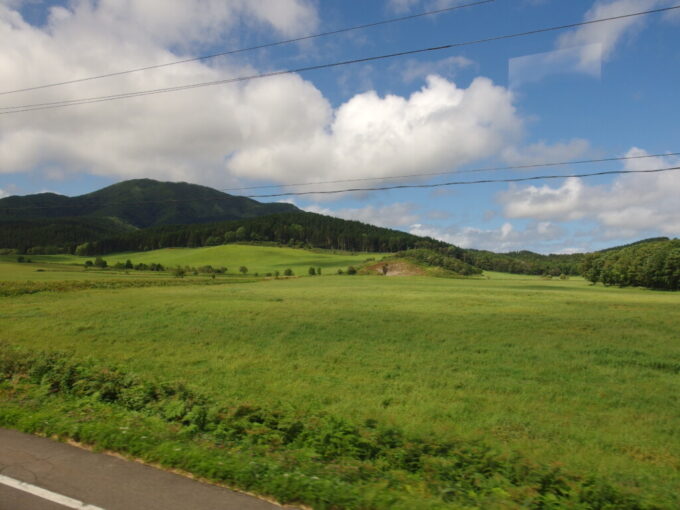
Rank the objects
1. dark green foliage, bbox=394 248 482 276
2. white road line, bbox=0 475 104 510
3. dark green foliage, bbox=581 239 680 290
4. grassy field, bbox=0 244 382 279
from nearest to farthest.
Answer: white road line, bbox=0 475 104 510
dark green foliage, bbox=581 239 680 290
grassy field, bbox=0 244 382 279
dark green foliage, bbox=394 248 482 276

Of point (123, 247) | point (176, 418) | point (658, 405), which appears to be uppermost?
point (123, 247)

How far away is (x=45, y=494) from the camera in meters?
5.88

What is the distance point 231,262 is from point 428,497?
14113cm

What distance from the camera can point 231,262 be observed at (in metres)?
142

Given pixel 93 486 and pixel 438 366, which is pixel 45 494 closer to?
pixel 93 486

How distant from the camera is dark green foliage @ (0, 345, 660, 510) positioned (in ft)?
21.0

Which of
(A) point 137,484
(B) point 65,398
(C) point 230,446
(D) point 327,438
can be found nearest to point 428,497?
(D) point 327,438

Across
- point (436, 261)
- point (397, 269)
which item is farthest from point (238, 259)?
point (436, 261)

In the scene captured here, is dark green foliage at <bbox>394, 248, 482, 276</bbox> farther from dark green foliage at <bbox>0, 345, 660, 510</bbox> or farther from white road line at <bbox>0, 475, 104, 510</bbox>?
white road line at <bbox>0, 475, 104, 510</bbox>

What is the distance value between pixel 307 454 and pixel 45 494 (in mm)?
4143

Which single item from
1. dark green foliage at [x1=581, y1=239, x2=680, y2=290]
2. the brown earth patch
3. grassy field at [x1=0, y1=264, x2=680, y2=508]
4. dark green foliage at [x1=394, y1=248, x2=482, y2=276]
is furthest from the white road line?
dark green foliage at [x1=394, y1=248, x2=482, y2=276]

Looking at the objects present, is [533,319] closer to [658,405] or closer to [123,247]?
[658,405]

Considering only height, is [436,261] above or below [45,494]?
above

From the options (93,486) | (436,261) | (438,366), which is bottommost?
(438,366)
